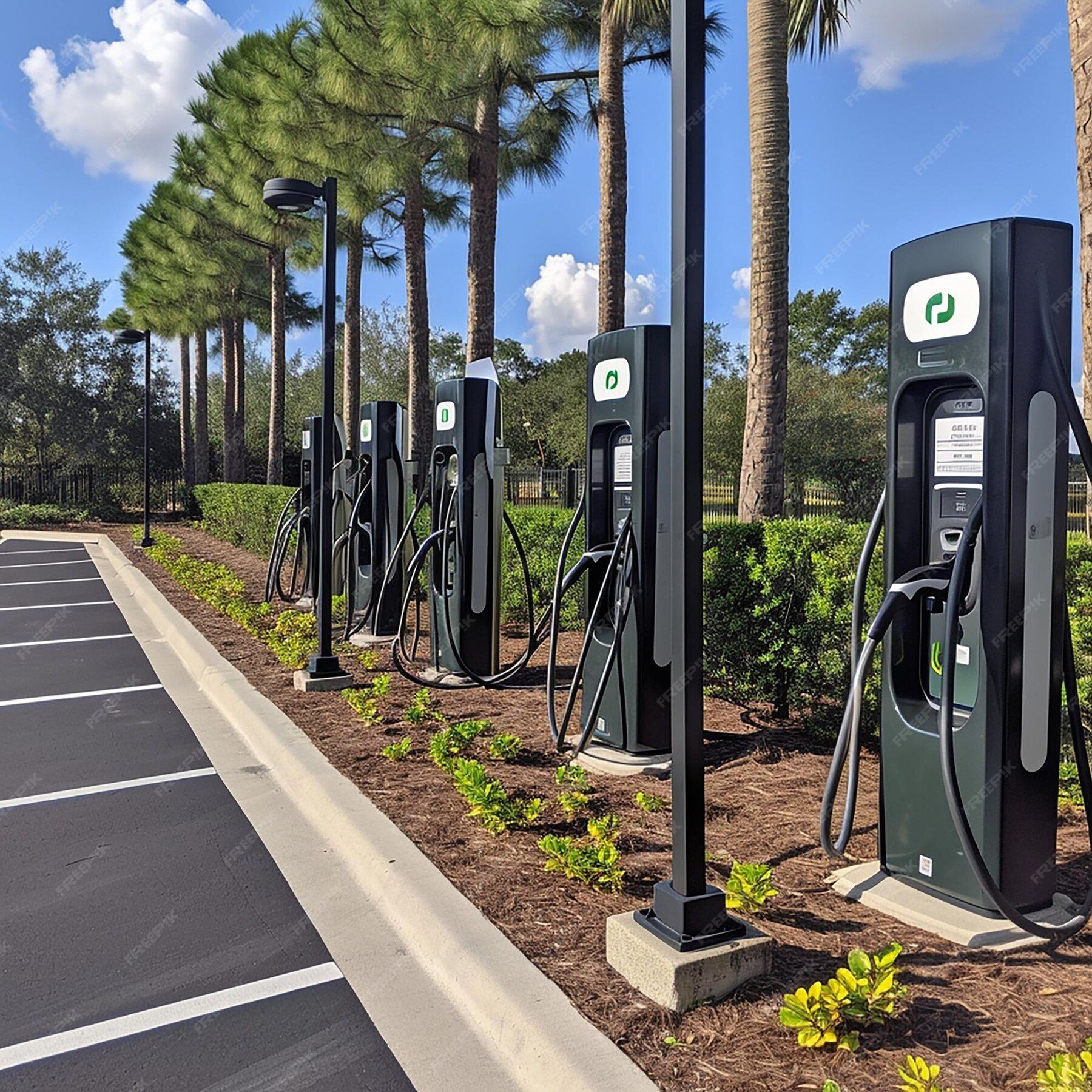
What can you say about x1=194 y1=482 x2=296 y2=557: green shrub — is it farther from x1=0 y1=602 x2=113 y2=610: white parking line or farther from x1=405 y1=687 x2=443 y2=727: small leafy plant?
x1=405 y1=687 x2=443 y2=727: small leafy plant

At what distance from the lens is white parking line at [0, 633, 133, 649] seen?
28.6 feet

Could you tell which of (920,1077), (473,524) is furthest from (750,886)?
(473,524)

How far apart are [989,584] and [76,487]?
30.7 metres

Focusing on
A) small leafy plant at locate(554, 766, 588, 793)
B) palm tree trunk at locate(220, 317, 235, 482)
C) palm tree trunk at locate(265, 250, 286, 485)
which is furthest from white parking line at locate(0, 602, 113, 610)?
palm tree trunk at locate(220, 317, 235, 482)

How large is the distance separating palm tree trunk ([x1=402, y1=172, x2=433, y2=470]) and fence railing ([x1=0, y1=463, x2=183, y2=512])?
54.7ft

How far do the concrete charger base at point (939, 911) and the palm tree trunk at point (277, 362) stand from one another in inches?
765

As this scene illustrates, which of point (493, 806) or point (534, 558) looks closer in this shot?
point (493, 806)

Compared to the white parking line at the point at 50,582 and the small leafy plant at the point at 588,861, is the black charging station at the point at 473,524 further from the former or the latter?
the white parking line at the point at 50,582

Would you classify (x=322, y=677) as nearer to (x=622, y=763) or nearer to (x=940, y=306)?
(x=622, y=763)

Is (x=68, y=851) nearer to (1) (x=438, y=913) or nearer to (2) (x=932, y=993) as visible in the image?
(1) (x=438, y=913)

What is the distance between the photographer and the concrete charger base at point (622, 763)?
4.65 m

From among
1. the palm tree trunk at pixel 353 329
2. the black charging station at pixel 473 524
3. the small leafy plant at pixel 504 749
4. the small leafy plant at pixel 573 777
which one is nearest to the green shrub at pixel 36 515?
the palm tree trunk at pixel 353 329

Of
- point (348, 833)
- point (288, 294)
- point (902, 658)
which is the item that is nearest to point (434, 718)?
point (348, 833)

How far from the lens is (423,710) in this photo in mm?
5574
